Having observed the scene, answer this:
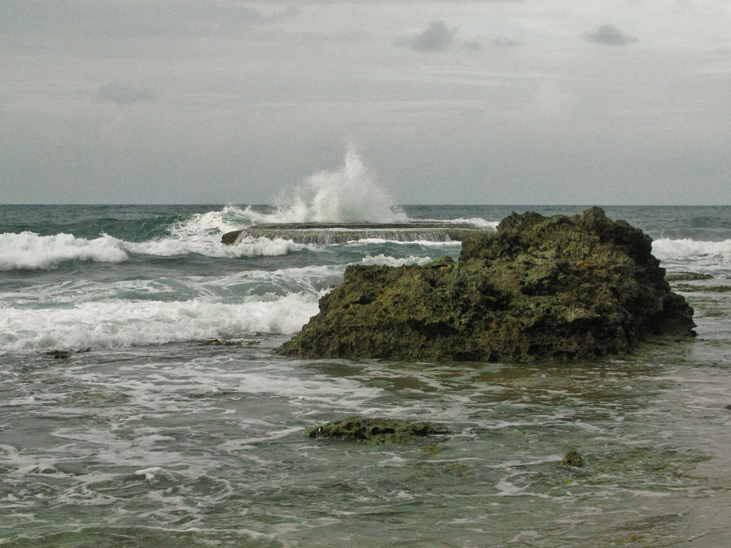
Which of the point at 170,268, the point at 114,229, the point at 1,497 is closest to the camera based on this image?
the point at 1,497

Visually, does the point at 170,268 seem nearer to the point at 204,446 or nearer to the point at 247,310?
the point at 247,310

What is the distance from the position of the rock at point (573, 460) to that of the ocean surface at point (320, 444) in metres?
0.06

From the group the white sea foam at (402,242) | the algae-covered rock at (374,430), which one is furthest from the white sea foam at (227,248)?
the algae-covered rock at (374,430)

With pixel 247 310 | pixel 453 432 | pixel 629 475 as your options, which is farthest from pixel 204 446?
pixel 247 310

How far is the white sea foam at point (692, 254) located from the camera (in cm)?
2330

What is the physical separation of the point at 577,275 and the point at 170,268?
1202 centimetres

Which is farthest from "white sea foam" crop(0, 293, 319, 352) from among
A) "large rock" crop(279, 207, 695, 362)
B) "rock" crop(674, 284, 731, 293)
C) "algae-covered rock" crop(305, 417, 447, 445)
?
"rock" crop(674, 284, 731, 293)

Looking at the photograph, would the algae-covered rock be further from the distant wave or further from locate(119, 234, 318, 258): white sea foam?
locate(119, 234, 318, 258): white sea foam

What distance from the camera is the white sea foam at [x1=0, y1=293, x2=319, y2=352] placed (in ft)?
29.8

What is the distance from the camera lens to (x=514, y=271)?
28.1 feet

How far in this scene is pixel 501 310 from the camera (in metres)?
8.06

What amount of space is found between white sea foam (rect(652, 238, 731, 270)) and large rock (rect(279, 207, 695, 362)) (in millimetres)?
14448

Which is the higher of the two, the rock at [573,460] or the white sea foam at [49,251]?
the white sea foam at [49,251]

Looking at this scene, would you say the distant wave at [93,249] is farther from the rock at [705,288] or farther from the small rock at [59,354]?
the rock at [705,288]
